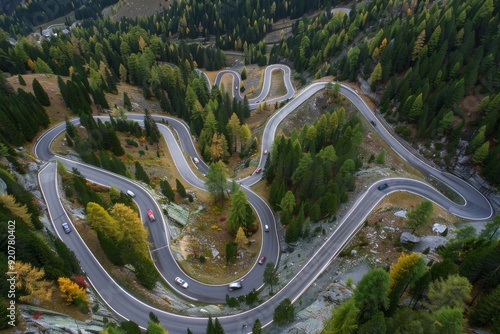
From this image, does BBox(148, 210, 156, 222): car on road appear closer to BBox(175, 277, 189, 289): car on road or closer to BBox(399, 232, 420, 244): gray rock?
BBox(175, 277, 189, 289): car on road

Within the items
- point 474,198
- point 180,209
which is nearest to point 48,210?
point 180,209

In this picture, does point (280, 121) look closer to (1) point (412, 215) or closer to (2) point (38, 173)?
(1) point (412, 215)

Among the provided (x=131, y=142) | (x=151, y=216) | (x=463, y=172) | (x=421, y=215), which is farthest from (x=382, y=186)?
(x=131, y=142)

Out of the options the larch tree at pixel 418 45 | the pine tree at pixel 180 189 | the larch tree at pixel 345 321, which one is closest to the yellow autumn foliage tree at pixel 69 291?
the larch tree at pixel 345 321

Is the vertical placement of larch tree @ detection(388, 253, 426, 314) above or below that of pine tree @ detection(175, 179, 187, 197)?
above

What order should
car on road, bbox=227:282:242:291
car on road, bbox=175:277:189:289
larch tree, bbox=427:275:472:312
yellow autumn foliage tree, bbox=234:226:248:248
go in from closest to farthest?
1. larch tree, bbox=427:275:472:312
2. car on road, bbox=175:277:189:289
3. car on road, bbox=227:282:242:291
4. yellow autumn foliage tree, bbox=234:226:248:248

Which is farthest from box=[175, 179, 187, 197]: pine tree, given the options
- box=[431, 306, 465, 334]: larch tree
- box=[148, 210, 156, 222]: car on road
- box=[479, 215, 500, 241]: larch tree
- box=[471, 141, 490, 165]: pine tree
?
box=[471, 141, 490, 165]: pine tree
